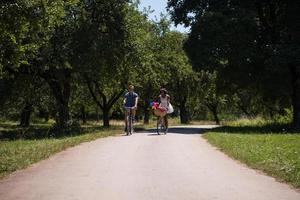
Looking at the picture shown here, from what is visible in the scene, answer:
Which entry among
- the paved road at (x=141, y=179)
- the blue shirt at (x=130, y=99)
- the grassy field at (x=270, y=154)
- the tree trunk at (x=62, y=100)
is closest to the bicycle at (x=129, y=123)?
the blue shirt at (x=130, y=99)

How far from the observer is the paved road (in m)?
8.76

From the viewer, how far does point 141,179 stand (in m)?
10.2

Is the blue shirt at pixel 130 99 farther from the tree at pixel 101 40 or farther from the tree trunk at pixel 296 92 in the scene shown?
the tree trunk at pixel 296 92

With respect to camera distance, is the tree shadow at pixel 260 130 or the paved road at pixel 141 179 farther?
the tree shadow at pixel 260 130

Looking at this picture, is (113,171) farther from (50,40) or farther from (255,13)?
(255,13)

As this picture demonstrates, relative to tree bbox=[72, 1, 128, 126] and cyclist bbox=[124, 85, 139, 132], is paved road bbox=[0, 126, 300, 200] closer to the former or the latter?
cyclist bbox=[124, 85, 139, 132]

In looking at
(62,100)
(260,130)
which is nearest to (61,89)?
(62,100)

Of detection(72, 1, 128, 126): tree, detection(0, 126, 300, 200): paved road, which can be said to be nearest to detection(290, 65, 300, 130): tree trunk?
detection(72, 1, 128, 126): tree

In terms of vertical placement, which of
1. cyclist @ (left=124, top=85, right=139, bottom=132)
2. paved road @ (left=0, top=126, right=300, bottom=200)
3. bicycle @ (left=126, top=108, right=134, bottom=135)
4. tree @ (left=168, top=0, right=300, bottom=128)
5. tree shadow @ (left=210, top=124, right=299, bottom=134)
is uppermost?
tree @ (left=168, top=0, right=300, bottom=128)

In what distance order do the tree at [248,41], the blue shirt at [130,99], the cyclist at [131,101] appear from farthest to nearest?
the tree at [248,41] → the blue shirt at [130,99] → the cyclist at [131,101]

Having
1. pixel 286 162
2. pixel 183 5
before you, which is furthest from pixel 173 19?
pixel 286 162

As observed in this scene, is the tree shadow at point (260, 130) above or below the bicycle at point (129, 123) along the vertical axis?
below

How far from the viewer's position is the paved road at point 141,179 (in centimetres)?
876

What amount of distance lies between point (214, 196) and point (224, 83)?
29391mm
